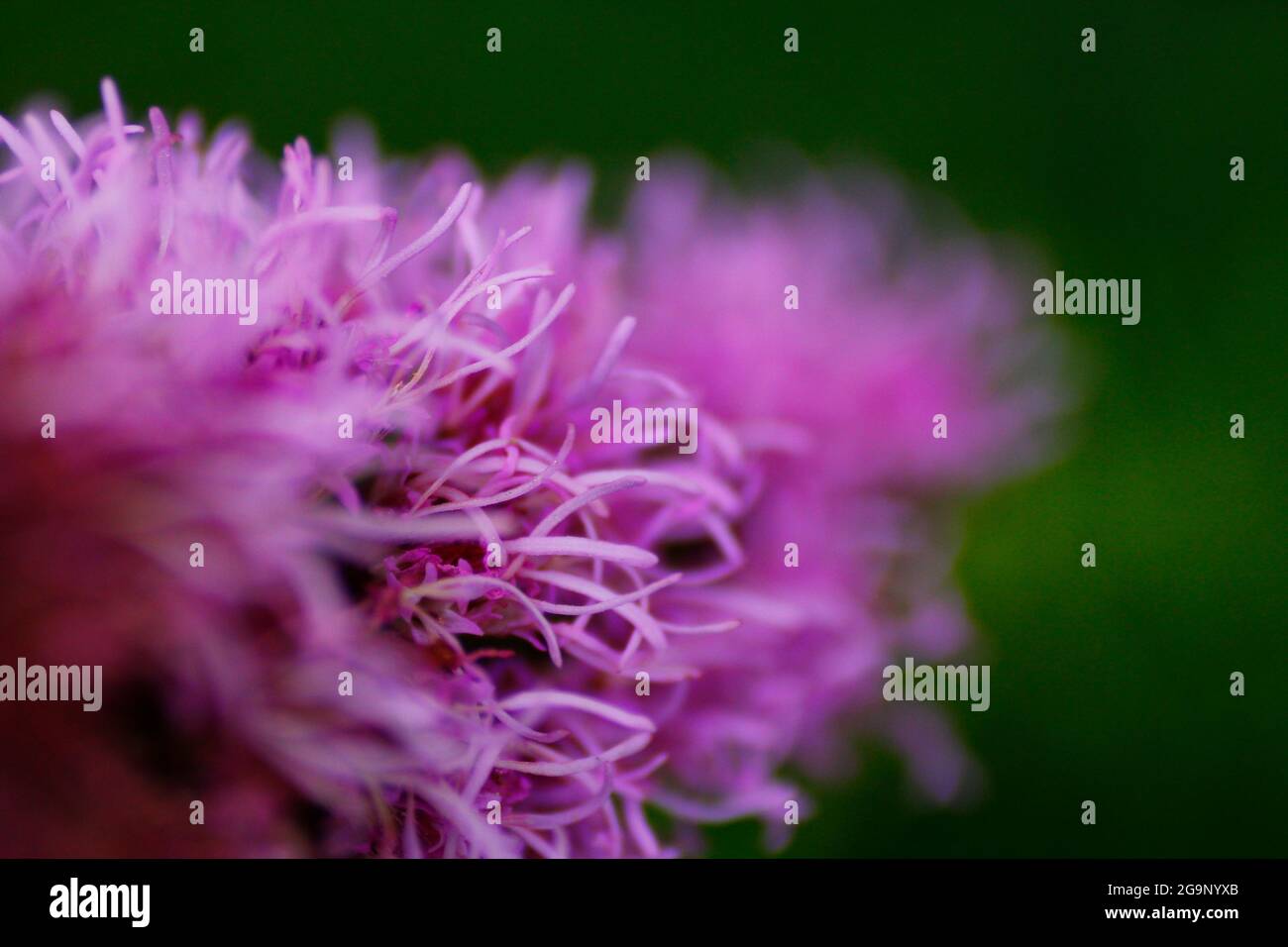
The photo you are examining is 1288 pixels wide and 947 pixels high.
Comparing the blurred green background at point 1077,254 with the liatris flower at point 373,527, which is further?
the blurred green background at point 1077,254

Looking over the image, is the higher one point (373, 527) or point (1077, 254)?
point (1077, 254)

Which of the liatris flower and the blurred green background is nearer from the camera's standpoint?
the liatris flower

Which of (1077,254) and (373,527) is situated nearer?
(373,527)
